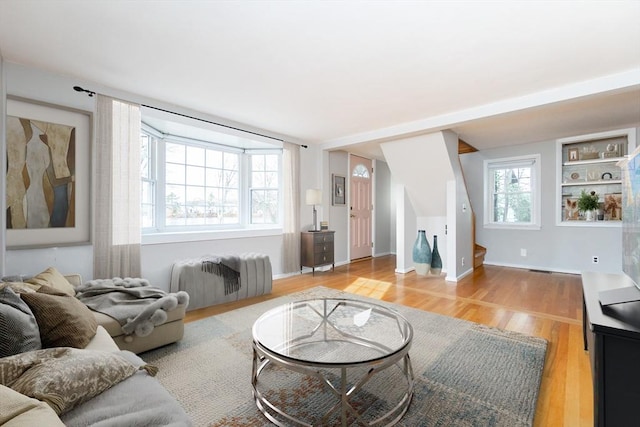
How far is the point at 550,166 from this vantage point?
5.00 meters

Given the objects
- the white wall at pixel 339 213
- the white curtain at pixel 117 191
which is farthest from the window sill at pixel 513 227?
the white curtain at pixel 117 191

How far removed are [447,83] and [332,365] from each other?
107 inches

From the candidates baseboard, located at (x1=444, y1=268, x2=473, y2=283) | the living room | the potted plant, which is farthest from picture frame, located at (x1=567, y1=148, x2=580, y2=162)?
baseboard, located at (x1=444, y1=268, x2=473, y2=283)

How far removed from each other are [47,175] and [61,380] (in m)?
2.40

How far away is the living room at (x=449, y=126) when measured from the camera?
227 cm

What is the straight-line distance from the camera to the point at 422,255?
4.68m

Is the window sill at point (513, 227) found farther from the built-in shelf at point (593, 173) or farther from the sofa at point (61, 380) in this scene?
the sofa at point (61, 380)

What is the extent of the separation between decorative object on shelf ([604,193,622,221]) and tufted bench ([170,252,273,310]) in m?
5.34

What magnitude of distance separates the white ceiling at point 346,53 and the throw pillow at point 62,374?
6.30 ft

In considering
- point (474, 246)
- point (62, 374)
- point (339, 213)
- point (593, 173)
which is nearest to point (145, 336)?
point (62, 374)

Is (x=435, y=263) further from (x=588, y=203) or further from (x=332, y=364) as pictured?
(x=332, y=364)

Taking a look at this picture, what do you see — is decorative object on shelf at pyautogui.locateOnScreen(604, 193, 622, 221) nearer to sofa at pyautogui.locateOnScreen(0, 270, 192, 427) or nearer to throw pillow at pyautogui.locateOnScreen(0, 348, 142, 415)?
sofa at pyautogui.locateOnScreen(0, 270, 192, 427)

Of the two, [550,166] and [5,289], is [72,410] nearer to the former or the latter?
[5,289]

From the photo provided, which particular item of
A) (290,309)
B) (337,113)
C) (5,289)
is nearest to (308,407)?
(290,309)
